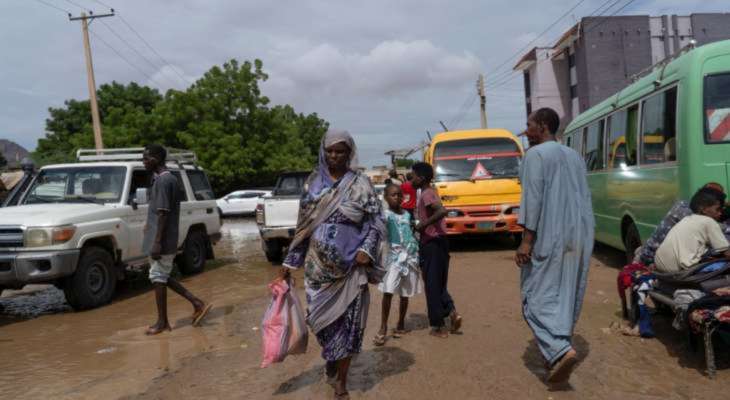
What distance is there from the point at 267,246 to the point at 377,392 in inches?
278

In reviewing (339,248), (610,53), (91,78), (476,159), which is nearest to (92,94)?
(91,78)

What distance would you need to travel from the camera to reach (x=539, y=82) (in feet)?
114

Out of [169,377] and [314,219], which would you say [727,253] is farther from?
[169,377]

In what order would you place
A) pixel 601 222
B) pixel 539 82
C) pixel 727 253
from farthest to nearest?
1. pixel 539 82
2. pixel 601 222
3. pixel 727 253

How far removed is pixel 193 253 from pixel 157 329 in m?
4.13

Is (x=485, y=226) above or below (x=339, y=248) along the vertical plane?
below

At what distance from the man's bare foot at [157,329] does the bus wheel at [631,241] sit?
5851 mm

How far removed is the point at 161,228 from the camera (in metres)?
5.61

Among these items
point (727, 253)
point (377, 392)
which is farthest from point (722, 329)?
point (377, 392)

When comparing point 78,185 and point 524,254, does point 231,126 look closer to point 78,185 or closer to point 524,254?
point 78,185

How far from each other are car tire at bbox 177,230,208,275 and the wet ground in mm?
2138

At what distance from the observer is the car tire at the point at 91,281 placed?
22.6ft

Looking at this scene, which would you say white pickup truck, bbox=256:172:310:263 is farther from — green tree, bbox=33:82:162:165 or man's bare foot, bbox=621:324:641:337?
green tree, bbox=33:82:162:165

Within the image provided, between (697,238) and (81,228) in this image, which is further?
(81,228)
